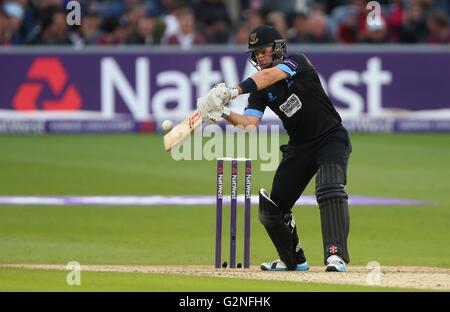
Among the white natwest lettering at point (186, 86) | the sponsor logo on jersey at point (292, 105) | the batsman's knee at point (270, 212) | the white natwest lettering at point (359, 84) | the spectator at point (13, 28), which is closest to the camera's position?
the sponsor logo on jersey at point (292, 105)

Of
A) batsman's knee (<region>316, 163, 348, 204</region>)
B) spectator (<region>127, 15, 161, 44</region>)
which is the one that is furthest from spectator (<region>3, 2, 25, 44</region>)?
batsman's knee (<region>316, 163, 348, 204</region>)

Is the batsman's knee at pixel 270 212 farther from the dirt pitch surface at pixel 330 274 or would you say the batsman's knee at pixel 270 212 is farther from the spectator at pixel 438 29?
the spectator at pixel 438 29

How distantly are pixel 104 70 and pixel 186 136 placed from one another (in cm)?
1350

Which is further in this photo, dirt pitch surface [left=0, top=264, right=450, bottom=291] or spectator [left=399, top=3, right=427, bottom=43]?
spectator [left=399, top=3, right=427, bottom=43]

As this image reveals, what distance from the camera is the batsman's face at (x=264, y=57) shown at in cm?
1072

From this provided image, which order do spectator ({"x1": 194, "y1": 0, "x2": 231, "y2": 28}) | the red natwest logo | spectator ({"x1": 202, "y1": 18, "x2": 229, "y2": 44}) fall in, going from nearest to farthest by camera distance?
the red natwest logo
spectator ({"x1": 202, "y1": 18, "x2": 229, "y2": 44})
spectator ({"x1": 194, "y1": 0, "x2": 231, "y2": 28})

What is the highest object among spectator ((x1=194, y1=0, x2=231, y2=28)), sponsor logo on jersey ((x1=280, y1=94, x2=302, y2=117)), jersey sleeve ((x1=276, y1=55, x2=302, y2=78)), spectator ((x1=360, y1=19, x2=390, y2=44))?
spectator ((x1=194, y1=0, x2=231, y2=28))

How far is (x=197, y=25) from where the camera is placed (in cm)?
2580

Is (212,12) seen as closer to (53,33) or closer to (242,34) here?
(242,34)

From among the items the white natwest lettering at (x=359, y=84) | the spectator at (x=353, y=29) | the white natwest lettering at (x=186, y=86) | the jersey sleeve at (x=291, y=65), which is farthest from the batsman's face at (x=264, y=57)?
the spectator at (x=353, y=29)

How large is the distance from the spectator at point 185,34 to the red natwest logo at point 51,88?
240 centimetres

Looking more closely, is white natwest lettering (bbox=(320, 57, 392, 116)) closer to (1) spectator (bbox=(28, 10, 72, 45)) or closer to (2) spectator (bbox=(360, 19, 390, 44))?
(2) spectator (bbox=(360, 19, 390, 44))

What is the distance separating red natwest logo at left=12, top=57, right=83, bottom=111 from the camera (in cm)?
2308
